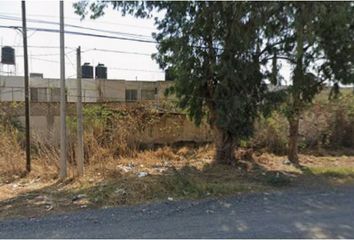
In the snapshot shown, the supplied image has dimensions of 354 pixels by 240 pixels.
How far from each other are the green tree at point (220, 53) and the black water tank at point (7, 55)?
23.1 metres

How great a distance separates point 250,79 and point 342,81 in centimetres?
257

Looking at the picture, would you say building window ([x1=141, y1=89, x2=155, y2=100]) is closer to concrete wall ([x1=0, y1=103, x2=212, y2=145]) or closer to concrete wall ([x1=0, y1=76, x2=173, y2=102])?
concrete wall ([x1=0, y1=76, x2=173, y2=102])

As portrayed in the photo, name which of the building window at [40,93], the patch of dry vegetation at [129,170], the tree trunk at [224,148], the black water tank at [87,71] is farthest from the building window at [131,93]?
the tree trunk at [224,148]

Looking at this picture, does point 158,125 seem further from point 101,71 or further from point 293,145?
point 101,71

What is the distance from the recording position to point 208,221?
20.9 ft

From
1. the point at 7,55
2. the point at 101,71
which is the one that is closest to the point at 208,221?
the point at 7,55

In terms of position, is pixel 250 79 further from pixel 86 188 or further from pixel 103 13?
pixel 86 188

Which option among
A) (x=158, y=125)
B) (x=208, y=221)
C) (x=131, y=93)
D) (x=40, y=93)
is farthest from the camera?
(x=131, y=93)

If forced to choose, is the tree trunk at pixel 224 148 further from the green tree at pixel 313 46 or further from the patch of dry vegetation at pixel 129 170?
the green tree at pixel 313 46

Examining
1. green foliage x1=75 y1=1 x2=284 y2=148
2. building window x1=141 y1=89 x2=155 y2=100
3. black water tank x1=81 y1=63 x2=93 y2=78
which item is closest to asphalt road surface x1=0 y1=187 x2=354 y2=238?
green foliage x1=75 y1=1 x2=284 y2=148

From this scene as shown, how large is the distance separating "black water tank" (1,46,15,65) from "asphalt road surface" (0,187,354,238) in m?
27.2

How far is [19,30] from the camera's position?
11570 mm

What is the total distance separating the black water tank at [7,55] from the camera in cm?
3127

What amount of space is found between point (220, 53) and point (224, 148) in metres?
3.11
